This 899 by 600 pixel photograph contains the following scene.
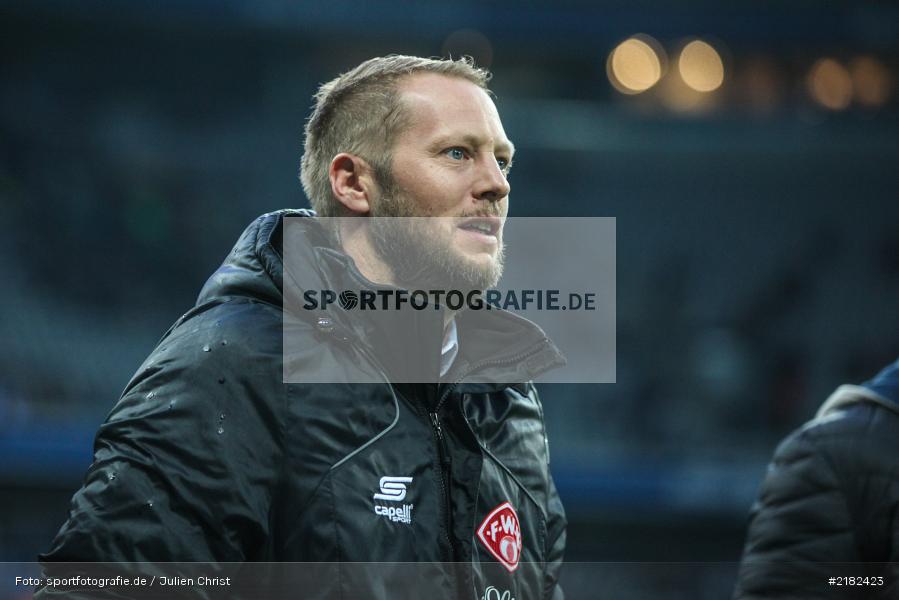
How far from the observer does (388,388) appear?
6.89 feet

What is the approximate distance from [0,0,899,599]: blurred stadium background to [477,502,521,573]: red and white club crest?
678 centimetres

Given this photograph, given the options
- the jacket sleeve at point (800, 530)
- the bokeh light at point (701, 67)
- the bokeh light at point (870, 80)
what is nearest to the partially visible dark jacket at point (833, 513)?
the jacket sleeve at point (800, 530)

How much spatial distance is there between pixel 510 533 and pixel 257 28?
30.6 feet

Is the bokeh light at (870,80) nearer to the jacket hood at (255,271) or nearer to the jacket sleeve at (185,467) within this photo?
the jacket hood at (255,271)

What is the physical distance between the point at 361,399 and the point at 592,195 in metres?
10.2

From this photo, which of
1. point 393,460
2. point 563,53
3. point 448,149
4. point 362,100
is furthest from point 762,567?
point 563,53

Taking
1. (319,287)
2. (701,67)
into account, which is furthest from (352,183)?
(701,67)

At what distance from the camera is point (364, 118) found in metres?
2.43

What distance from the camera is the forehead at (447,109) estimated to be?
2.37 m

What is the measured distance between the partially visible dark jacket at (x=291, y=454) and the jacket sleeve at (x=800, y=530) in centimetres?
49

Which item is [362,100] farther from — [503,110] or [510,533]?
[503,110]

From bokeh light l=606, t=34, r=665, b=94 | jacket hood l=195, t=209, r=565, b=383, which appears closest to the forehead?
jacket hood l=195, t=209, r=565, b=383

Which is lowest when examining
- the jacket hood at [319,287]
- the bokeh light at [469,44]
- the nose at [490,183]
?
the jacket hood at [319,287]

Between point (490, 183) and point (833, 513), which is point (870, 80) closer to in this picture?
point (833, 513)
